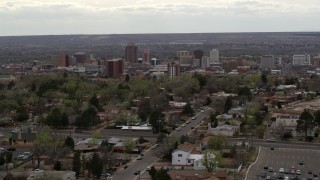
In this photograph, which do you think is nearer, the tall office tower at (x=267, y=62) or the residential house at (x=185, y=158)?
the residential house at (x=185, y=158)

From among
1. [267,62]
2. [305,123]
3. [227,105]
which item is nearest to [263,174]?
[305,123]

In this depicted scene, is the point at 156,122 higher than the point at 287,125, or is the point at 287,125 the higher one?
the point at 156,122

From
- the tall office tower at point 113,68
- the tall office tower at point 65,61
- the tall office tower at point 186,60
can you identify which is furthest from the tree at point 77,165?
the tall office tower at point 186,60

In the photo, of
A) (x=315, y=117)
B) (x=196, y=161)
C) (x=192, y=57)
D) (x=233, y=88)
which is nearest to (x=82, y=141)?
(x=196, y=161)

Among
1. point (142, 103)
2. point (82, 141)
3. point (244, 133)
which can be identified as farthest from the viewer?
point (142, 103)

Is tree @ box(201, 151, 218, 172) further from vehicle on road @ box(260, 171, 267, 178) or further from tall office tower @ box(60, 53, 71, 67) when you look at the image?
tall office tower @ box(60, 53, 71, 67)

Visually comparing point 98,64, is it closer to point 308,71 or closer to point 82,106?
point 308,71

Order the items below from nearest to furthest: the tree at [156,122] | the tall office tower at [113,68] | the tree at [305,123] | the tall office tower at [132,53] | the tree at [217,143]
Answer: the tree at [217,143], the tree at [305,123], the tree at [156,122], the tall office tower at [113,68], the tall office tower at [132,53]

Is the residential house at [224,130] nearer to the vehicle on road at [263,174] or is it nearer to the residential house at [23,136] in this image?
the vehicle on road at [263,174]

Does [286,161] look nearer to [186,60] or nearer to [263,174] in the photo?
[263,174]
